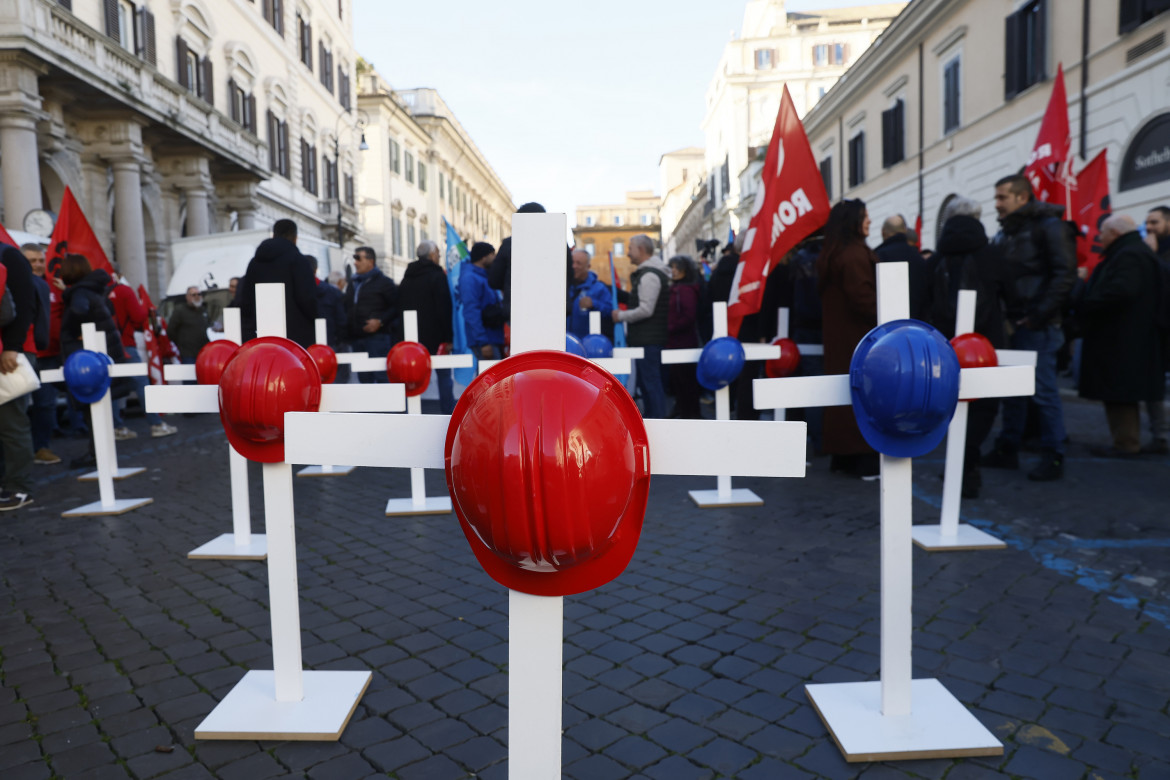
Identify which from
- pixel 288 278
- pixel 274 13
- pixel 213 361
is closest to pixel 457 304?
pixel 288 278

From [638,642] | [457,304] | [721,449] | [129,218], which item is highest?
[129,218]

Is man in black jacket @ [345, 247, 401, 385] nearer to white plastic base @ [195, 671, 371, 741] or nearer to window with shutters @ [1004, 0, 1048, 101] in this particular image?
white plastic base @ [195, 671, 371, 741]

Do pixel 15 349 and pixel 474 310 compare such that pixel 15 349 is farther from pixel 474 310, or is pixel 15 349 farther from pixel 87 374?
pixel 474 310

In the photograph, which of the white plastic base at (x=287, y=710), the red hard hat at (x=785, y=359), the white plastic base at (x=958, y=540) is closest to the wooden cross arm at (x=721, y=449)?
the white plastic base at (x=287, y=710)

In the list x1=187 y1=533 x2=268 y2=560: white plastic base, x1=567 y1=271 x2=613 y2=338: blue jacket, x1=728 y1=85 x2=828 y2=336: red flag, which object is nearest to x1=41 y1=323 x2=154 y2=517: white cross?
x1=187 y1=533 x2=268 y2=560: white plastic base

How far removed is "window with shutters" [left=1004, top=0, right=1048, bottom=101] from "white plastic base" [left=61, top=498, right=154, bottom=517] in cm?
1696

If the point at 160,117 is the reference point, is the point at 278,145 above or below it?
above

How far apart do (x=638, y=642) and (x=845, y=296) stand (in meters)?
3.45

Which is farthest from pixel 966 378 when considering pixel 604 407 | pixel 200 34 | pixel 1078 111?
pixel 200 34

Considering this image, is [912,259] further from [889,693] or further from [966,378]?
[889,693]

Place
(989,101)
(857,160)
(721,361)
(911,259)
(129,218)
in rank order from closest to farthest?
(721,361)
(911,259)
(989,101)
(129,218)
(857,160)

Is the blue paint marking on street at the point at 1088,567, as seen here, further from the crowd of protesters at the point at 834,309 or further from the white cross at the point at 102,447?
the white cross at the point at 102,447

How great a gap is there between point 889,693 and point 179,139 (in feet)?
77.1

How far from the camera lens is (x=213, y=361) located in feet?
14.1
